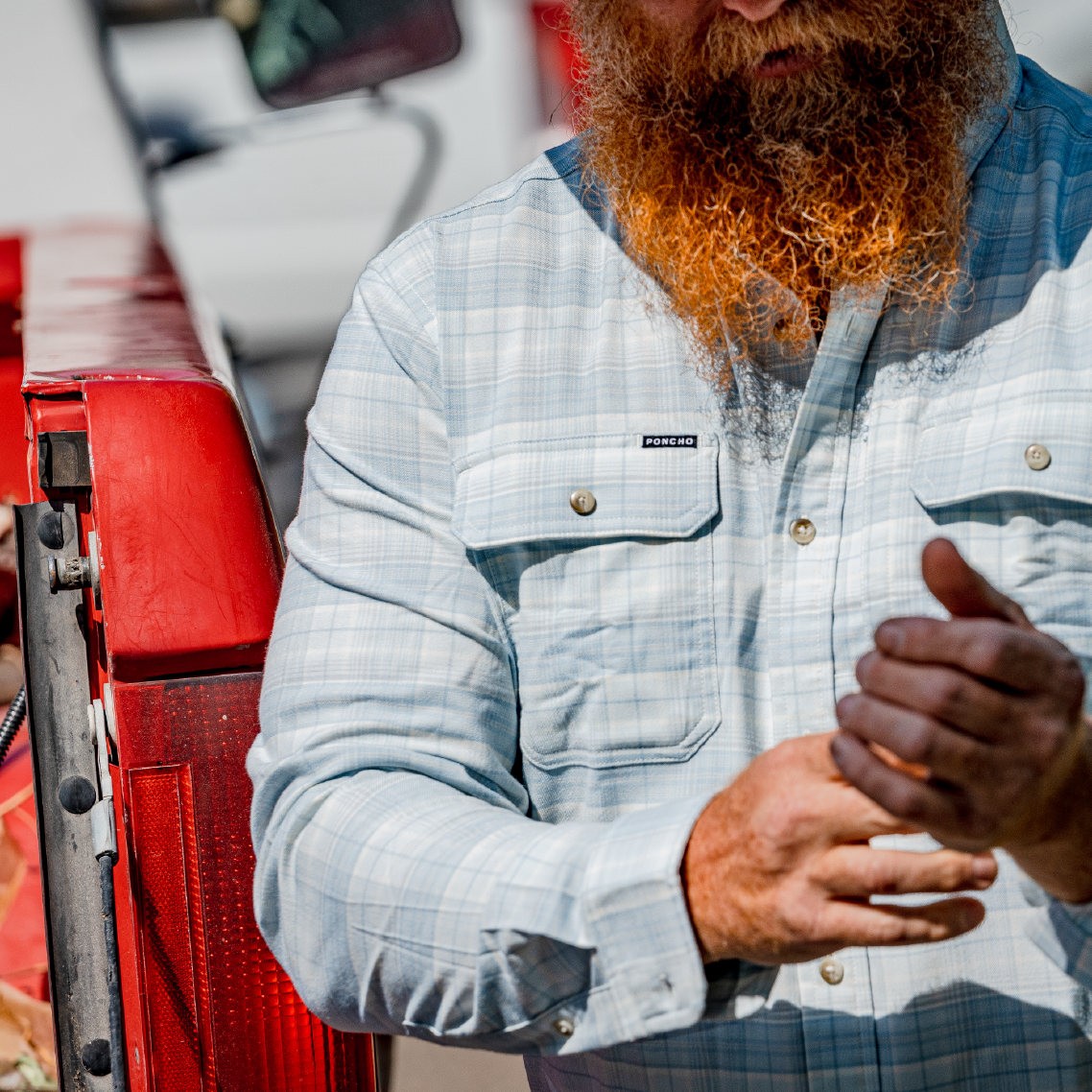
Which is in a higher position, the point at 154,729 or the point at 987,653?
the point at 987,653

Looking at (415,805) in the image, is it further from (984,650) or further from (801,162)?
(801,162)

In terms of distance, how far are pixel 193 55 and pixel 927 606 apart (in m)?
2.00

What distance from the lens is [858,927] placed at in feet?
2.26

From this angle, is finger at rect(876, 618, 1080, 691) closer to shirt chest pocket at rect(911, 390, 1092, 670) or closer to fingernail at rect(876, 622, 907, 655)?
fingernail at rect(876, 622, 907, 655)

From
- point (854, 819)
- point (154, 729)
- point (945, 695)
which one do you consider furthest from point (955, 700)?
point (154, 729)

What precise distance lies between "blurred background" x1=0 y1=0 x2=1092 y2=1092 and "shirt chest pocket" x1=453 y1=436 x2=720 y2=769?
1487 mm

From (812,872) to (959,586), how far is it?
206mm

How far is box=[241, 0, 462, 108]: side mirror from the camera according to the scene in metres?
2.29

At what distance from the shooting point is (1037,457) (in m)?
0.95

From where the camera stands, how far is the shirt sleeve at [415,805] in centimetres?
80

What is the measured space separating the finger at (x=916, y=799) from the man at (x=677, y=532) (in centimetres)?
14

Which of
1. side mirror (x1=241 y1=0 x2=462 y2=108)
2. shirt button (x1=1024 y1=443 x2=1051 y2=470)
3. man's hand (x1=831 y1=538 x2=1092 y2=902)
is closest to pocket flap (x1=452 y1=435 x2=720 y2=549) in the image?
shirt button (x1=1024 y1=443 x2=1051 y2=470)

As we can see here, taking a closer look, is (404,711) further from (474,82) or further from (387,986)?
(474,82)

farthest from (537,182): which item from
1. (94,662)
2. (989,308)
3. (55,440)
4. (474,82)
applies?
(474,82)
